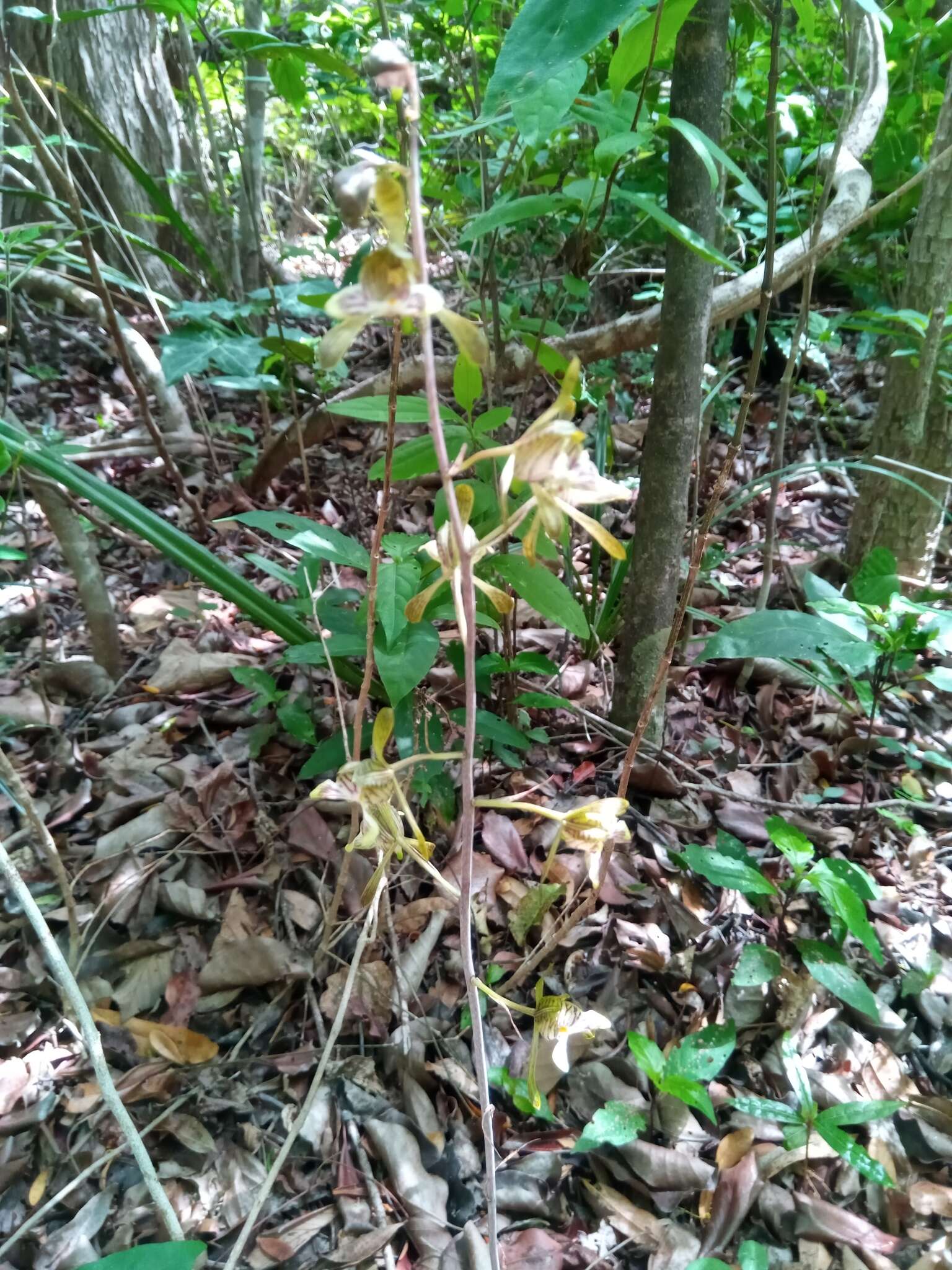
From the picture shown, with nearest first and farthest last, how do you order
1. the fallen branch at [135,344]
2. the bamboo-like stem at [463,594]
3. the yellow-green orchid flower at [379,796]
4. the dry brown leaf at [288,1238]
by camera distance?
1. the bamboo-like stem at [463,594]
2. the yellow-green orchid flower at [379,796]
3. the dry brown leaf at [288,1238]
4. the fallen branch at [135,344]

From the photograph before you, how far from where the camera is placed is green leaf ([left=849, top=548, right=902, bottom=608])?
5.34 ft

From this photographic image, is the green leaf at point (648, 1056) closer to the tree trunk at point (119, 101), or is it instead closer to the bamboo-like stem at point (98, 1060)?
the bamboo-like stem at point (98, 1060)

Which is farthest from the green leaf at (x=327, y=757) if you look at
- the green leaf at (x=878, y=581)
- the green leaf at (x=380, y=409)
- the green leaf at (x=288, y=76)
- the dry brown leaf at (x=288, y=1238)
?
the green leaf at (x=288, y=76)

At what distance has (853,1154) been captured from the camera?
1138 millimetres

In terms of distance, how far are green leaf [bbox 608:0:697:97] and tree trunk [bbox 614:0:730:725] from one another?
3.4 inches

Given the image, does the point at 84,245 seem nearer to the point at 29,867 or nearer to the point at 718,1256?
the point at 29,867

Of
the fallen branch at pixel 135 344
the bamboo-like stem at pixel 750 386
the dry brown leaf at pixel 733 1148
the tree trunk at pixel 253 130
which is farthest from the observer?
the tree trunk at pixel 253 130

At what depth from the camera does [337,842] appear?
62.3 inches

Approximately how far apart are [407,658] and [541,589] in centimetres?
27

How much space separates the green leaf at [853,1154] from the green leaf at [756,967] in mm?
218

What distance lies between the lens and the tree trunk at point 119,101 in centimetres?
321

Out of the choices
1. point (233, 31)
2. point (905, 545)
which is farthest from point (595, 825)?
point (905, 545)

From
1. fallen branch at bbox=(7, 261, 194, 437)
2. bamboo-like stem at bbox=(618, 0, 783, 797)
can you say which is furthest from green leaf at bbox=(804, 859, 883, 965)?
fallen branch at bbox=(7, 261, 194, 437)

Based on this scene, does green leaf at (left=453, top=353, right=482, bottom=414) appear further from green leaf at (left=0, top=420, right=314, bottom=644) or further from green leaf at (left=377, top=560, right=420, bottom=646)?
green leaf at (left=0, top=420, right=314, bottom=644)
